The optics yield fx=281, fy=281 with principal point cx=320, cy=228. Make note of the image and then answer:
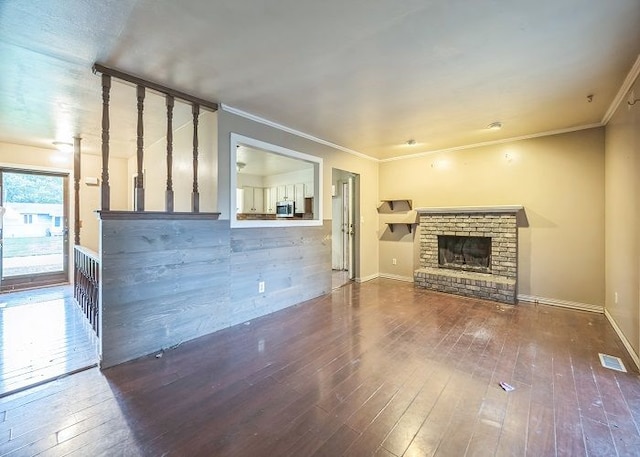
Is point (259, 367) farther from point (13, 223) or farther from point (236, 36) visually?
point (13, 223)

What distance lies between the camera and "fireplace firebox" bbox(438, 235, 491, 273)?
4.81 meters

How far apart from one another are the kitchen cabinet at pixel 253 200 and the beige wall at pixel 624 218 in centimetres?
697

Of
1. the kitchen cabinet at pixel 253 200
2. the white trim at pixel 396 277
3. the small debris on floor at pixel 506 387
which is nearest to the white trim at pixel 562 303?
the white trim at pixel 396 277

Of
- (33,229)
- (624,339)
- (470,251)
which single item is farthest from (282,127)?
(33,229)

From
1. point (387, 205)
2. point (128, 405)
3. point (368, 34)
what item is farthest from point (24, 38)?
point (387, 205)

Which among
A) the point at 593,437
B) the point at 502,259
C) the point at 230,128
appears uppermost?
the point at 230,128

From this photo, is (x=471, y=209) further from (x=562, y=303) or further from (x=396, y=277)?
(x=396, y=277)

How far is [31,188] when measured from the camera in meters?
4.98

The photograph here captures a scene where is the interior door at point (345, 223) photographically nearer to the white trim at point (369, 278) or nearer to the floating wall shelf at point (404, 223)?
the white trim at point (369, 278)

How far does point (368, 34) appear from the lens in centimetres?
198

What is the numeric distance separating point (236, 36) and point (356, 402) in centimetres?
273

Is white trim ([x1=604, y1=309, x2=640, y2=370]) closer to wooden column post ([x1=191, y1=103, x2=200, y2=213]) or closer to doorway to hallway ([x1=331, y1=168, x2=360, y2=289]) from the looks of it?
doorway to hallway ([x1=331, y1=168, x2=360, y2=289])

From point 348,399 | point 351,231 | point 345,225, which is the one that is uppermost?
point 345,225

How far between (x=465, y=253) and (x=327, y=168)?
290 centimetres
